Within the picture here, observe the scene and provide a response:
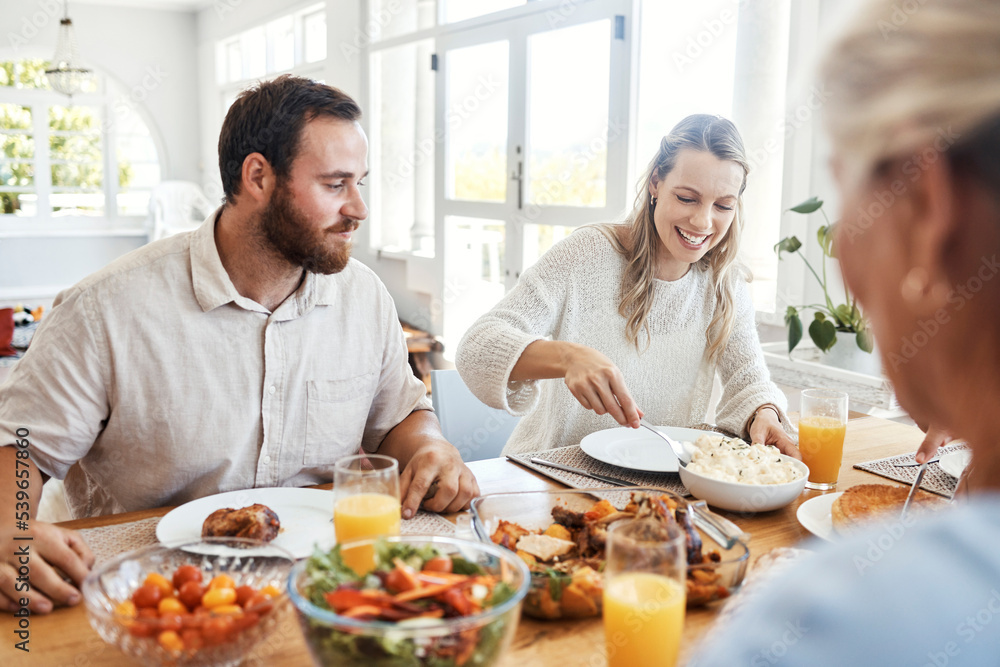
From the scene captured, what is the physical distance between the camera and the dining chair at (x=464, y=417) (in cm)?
210

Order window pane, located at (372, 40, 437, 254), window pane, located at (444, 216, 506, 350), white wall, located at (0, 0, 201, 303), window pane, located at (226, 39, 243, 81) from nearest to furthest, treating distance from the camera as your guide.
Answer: window pane, located at (444, 216, 506, 350) → window pane, located at (372, 40, 437, 254) → white wall, located at (0, 0, 201, 303) → window pane, located at (226, 39, 243, 81)

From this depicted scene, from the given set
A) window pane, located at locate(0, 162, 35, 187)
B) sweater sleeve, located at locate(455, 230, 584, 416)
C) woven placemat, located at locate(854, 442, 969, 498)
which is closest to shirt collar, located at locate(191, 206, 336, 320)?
sweater sleeve, located at locate(455, 230, 584, 416)

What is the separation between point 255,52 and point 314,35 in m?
1.45

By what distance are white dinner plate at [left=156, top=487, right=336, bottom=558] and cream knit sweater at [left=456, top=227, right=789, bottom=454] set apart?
0.74m

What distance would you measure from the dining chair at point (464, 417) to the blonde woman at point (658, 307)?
2.6 inches

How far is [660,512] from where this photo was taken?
1.01m

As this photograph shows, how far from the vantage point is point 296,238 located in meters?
1.55

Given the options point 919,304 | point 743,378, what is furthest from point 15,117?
point 919,304

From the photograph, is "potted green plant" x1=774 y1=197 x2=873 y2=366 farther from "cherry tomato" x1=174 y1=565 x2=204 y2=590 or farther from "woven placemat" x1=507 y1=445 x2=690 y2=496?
"cherry tomato" x1=174 y1=565 x2=204 y2=590

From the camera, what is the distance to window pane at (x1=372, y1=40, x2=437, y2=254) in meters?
5.56

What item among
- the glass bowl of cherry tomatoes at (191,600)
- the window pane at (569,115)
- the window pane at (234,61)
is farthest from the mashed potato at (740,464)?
the window pane at (234,61)

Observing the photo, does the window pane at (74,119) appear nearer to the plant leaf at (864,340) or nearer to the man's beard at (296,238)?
the man's beard at (296,238)

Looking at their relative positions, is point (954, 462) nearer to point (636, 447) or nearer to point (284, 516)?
point (636, 447)

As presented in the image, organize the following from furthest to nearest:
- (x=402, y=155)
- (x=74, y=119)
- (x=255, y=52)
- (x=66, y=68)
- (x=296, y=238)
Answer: (x=74, y=119) < (x=255, y=52) < (x=66, y=68) < (x=402, y=155) < (x=296, y=238)
